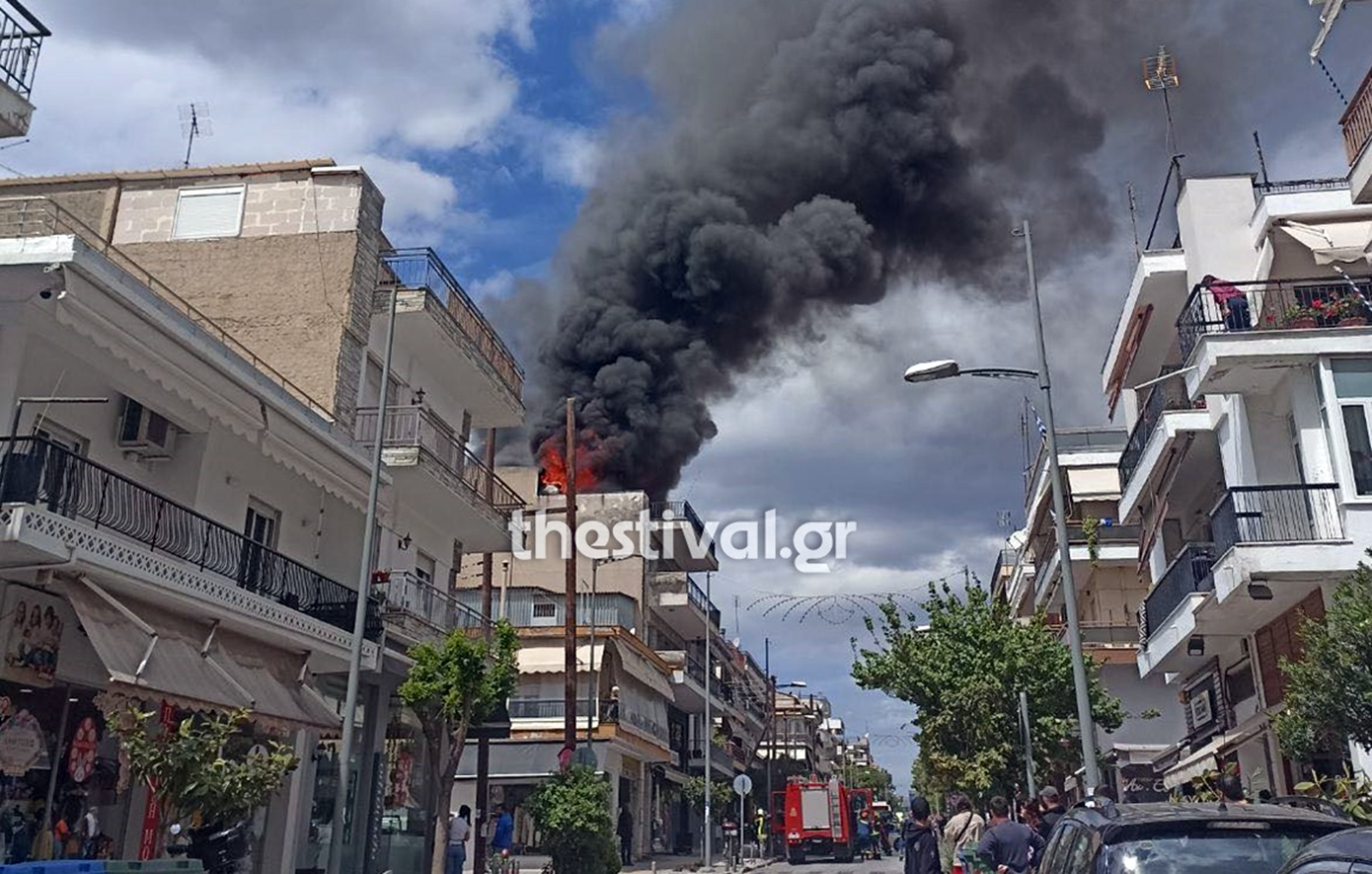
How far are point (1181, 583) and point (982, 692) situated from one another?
176 inches

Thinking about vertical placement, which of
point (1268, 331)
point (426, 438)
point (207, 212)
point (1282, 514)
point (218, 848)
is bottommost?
point (218, 848)

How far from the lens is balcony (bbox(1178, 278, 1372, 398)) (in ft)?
50.8

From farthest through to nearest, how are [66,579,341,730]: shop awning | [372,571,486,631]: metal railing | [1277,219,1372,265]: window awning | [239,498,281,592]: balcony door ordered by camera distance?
[372,571,486,631]: metal railing
[1277,219,1372,265]: window awning
[239,498,281,592]: balcony door
[66,579,341,730]: shop awning

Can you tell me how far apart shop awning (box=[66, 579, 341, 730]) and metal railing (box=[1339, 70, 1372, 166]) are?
15.7 metres

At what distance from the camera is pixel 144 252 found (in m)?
20.9

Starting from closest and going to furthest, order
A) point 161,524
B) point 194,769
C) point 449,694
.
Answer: point 194,769, point 161,524, point 449,694

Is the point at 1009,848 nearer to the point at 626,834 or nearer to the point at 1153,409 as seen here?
the point at 1153,409

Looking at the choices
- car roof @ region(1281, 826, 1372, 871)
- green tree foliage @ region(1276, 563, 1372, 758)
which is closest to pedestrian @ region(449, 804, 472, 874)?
green tree foliage @ region(1276, 563, 1372, 758)

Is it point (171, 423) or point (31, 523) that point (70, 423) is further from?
point (31, 523)

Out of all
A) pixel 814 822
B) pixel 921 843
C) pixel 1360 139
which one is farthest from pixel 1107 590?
pixel 921 843

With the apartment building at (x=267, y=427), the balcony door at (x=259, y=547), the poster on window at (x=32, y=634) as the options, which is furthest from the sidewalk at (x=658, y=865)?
the poster on window at (x=32, y=634)

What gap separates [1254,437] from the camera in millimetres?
17203

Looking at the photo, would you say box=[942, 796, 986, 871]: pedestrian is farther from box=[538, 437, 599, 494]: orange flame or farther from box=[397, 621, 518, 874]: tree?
box=[538, 437, 599, 494]: orange flame

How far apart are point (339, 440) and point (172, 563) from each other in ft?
16.4
